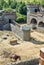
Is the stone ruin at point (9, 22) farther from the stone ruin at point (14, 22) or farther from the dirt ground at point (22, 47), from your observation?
the dirt ground at point (22, 47)

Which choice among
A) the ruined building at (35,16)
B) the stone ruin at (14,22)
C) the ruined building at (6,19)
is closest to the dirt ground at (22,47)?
the stone ruin at (14,22)

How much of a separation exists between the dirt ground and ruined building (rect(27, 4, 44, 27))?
16.6 ft

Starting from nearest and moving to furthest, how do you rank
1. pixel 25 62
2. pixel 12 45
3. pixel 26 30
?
pixel 25 62 < pixel 12 45 < pixel 26 30

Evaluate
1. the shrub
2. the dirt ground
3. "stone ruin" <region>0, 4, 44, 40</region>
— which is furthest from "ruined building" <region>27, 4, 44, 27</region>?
the dirt ground

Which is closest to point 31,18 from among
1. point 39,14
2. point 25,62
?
point 39,14

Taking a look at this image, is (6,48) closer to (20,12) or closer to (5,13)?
(5,13)

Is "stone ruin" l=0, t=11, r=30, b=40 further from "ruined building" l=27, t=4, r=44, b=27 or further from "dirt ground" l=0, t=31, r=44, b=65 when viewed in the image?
"ruined building" l=27, t=4, r=44, b=27

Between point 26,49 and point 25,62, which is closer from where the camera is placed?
point 25,62

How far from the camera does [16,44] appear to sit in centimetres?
2659

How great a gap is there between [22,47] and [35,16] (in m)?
12.0

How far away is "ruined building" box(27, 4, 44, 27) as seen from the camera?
35.2 metres

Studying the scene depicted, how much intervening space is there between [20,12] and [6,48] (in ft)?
72.8

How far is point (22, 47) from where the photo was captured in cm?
2536

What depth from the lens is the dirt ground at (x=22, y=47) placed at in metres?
22.2
